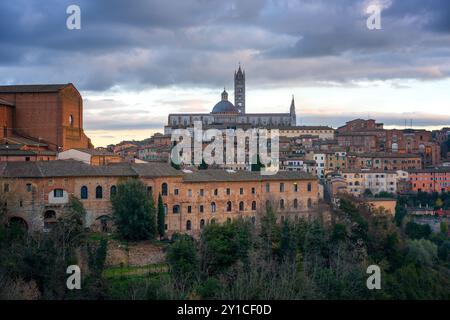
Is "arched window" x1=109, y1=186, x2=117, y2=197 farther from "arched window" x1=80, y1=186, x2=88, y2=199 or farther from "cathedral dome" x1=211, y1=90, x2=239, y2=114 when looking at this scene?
"cathedral dome" x1=211, y1=90, x2=239, y2=114

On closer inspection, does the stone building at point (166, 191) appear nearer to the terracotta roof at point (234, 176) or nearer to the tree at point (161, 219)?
the terracotta roof at point (234, 176)

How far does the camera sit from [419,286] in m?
25.2

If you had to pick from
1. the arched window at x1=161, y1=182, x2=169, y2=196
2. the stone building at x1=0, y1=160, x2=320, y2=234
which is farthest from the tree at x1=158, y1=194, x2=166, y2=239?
the arched window at x1=161, y1=182, x2=169, y2=196

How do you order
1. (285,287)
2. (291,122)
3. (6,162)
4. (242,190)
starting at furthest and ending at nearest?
(291,122)
(242,190)
(6,162)
(285,287)

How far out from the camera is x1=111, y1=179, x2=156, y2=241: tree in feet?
85.2

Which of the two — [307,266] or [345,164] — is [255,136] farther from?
[307,266]

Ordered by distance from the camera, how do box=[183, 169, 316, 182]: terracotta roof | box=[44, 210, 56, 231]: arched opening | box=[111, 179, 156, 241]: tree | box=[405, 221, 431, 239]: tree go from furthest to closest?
box=[405, 221, 431, 239]: tree → box=[183, 169, 316, 182]: terracotta roof → box=[44, 210, 56, 231]: arched opening → box=[111, 179, 156, 241]: tree

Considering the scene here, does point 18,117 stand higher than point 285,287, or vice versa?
point 18,117

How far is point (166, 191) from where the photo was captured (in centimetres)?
2927

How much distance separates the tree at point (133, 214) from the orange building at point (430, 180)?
3275 centimetres

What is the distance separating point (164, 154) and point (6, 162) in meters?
28.5

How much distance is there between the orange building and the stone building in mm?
23521

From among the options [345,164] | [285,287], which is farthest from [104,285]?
[345,164]
